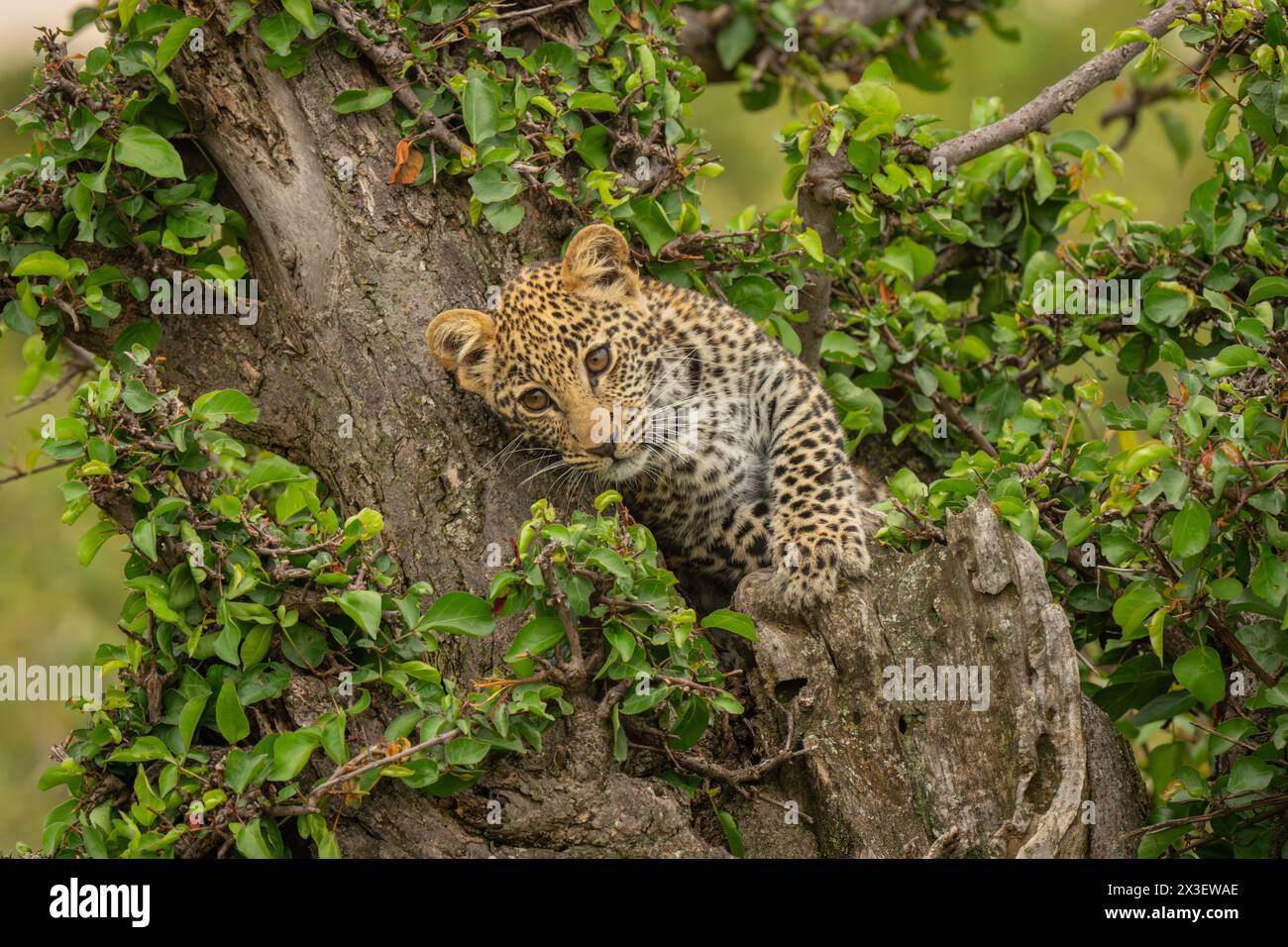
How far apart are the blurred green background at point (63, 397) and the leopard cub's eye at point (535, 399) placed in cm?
258

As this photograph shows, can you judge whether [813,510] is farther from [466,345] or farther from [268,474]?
[268,474]

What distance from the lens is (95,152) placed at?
5.81 meters

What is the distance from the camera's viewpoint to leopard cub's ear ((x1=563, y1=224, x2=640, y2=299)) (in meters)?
6.09

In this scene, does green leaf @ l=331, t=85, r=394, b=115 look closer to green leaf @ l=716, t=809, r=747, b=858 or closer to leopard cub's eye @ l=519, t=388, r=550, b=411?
leopard cub's eye @ l=519, t=388, r=550, b=411

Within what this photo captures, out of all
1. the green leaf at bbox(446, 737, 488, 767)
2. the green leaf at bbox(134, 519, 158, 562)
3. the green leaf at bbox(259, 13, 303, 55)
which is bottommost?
the green leaf at bbox(446, 737, 488, 767)

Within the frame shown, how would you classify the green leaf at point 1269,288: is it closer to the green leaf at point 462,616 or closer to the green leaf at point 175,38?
the green leaf at point 462,616

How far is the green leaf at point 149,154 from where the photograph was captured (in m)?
5.64

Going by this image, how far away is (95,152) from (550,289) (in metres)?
2.03

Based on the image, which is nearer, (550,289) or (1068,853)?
(1068,853)

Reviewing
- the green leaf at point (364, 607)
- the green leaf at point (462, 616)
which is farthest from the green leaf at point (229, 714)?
the green leaf at point (462, 616)

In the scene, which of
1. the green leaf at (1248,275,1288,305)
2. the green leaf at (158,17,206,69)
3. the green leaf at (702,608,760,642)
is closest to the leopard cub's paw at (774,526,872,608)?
the green leaf at (702,608,760,642)
